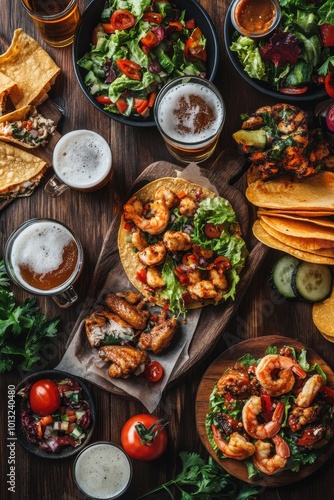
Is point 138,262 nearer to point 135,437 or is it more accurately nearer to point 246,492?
point 135,437

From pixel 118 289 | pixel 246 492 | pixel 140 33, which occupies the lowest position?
pixel 246 492

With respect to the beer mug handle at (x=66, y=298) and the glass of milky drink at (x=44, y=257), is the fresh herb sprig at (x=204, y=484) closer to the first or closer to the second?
the beer mug handle at (x=66, y=298)

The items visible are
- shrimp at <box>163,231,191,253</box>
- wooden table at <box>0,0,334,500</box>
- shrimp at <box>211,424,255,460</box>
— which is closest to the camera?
shrimp at <box>211,424,255,460</box>

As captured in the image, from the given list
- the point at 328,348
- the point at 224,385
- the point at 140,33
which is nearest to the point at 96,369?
the point at 224,385

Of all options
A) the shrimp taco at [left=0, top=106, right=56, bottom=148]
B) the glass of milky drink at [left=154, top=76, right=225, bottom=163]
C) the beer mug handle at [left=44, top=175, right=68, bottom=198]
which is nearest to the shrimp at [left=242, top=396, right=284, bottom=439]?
the glass of milky drink at [left=154, top=76, right=225, bottom=163]

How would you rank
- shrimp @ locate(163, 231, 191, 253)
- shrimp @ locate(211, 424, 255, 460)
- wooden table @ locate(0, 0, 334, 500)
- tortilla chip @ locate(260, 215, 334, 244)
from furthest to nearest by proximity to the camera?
wooden table @ locate(0, 0, 334, 500)
shrimp @ locate(163, 231, 191, 253)
shrimp @ locate(211, 424, 255, 460)
tortilla chip @ locate(260, 215, 334, 244)

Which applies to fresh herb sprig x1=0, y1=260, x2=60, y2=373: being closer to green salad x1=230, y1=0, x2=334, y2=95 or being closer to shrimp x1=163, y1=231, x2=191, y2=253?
shrimp x1=163, y1=231, x2=191, y2=253

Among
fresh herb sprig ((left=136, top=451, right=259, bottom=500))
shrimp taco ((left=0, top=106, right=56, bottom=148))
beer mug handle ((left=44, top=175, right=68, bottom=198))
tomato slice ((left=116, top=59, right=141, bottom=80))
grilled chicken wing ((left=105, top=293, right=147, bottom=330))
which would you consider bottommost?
fresh herb sprig ((left=136, top=451, right=259, bottom=500))
